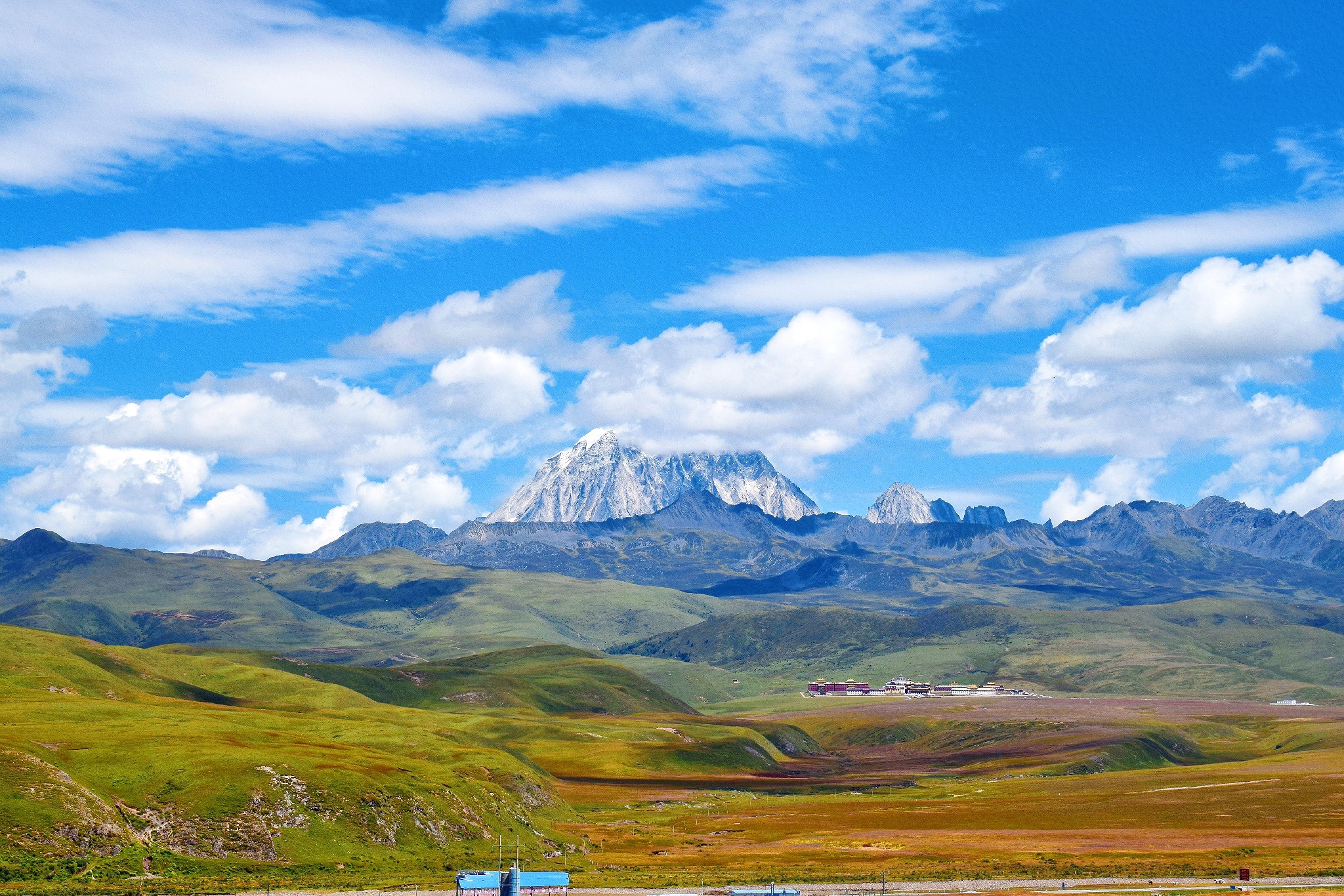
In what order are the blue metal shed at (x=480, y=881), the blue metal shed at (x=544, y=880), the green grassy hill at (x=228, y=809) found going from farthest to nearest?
the green grassy hill at (x=228, y=809) < the blue metal shed at (x=544, y=880) < the blue metal shed at (x=480, y=881)

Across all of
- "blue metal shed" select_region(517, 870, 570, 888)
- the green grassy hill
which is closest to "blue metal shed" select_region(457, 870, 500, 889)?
"blue metal shed" select_region(517, 870, 570, 888)

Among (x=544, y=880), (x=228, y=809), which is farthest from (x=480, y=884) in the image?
(x=228, y=809)

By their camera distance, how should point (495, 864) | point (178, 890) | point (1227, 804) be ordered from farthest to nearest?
point (1227, 804) → point (495, 864) → point (178, 890)

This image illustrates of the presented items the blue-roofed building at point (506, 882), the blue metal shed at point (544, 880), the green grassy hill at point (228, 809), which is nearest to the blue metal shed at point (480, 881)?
the blue-roofed building at point (506, 882)

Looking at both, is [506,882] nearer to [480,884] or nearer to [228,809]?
[480,884]

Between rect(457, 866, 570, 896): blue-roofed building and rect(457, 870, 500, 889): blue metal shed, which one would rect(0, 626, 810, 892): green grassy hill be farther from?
rect(457, 866, 570, 896): blue-roofed building

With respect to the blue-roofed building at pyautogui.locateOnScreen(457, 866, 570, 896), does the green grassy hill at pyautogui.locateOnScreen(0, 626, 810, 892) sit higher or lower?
higher

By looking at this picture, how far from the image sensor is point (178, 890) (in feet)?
346

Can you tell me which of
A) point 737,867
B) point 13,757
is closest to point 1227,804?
point 737,867

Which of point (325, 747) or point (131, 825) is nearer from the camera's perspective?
point (131, 825)

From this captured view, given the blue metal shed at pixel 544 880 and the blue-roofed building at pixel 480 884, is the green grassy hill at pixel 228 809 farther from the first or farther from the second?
the blue metal shed at pixel 544 880

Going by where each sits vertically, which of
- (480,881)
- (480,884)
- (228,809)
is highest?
(228,809)

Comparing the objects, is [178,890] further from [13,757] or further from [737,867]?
[737,867]

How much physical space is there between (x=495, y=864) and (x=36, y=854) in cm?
4201
